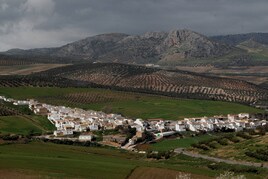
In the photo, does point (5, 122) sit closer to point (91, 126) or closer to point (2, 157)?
point (91, 126)

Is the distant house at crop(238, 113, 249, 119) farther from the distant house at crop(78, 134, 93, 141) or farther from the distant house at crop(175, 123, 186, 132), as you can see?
the distant house at crop(78, 134, 93, 141)

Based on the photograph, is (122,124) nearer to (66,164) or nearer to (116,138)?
(116,138)

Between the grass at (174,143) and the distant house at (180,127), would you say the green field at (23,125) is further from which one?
the distant house at (180,127)

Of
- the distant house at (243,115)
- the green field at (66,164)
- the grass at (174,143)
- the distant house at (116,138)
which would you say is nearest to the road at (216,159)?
the green field at (66,164)

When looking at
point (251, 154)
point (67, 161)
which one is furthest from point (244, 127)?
point (67, 161)

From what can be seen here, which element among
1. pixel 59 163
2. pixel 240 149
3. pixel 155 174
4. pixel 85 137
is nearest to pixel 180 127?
pixel 85 137
